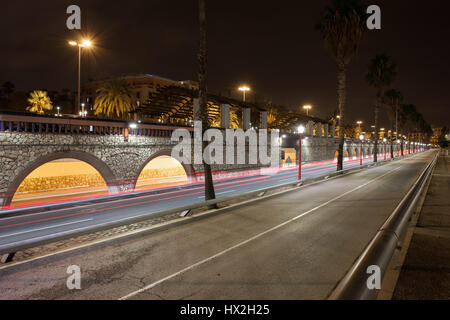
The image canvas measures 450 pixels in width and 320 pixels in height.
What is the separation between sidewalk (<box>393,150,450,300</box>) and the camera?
5141mm

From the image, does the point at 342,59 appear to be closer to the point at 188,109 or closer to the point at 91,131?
the point at 188,109

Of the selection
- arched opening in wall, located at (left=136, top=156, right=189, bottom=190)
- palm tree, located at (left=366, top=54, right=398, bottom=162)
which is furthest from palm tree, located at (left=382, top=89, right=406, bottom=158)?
arched opening in wall, located at (left=136, top=156, right=189, bottom=190)

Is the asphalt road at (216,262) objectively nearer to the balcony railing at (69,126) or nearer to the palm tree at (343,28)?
the balcony railing at (69,126)

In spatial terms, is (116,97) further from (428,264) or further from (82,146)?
(428,264)

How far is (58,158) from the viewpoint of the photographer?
54.2ft

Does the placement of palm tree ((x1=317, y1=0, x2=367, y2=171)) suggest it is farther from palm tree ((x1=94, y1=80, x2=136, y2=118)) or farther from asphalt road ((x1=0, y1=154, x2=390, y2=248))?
palm tree ((x1=94, y1=80, x2=136, y2=118))

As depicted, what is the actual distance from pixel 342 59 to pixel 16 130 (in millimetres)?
28773

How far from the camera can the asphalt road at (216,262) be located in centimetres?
557

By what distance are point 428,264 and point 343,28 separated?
88.0 feet

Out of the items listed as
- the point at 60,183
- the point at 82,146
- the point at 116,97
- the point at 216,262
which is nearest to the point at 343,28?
the point at 82,146

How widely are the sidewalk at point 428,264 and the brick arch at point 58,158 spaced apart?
1748 cm

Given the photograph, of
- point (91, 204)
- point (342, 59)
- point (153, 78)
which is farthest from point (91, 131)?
point (153, 78)

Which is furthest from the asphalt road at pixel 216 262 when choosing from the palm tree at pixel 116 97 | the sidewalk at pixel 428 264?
the palm tree at pixel 116 97
